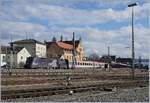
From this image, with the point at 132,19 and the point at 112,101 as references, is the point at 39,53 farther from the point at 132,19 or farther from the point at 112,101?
the point at 112,101

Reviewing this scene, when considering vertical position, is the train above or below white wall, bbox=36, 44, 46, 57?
below

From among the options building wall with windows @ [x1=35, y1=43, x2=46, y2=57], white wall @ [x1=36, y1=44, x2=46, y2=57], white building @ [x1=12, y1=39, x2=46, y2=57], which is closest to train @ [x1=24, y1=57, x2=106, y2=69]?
white building @ [x1=12, y1=39, x2=46, y2=57]

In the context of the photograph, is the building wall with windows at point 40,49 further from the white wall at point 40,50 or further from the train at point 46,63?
the train at point 46,63

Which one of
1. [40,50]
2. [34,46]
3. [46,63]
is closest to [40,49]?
[40,50]

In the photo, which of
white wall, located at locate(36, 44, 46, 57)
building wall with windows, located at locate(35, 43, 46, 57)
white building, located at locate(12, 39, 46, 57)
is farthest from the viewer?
white wall, located at locate(36, 44, 46, 57)

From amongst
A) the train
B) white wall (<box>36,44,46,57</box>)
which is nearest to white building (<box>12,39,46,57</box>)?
white wall (<box>36,44,46,57</box>)

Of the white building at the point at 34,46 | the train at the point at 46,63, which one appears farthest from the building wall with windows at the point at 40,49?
the train at the point at 46,63

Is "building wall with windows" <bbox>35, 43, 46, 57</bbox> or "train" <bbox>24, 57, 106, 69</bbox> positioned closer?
"train" <bbox>24, 57, 106, 69</bbox>

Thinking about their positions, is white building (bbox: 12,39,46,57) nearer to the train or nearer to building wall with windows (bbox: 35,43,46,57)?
Result: building wall with windows (bbox: 35,43,46,57)

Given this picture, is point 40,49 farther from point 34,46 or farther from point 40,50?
point 34,46

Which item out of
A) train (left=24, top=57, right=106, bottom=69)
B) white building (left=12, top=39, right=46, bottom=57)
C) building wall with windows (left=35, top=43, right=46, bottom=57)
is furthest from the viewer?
building wall with windows (left=35, top=43, right=46, bottom=57)

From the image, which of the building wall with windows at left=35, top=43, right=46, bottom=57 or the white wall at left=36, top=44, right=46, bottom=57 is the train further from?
the white wall at left=36, top=44, right=46, bottom=57

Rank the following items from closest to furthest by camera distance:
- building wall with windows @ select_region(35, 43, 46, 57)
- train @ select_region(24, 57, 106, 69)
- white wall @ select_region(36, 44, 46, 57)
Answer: train @ select_region(24, 57, 106, 69)
building wall with windows @ select_region(35, 43, 46, 57)
white wall @ select_region(36, 44, 46, 57)

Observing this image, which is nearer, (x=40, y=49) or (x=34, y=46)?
(x=34, y=46)
